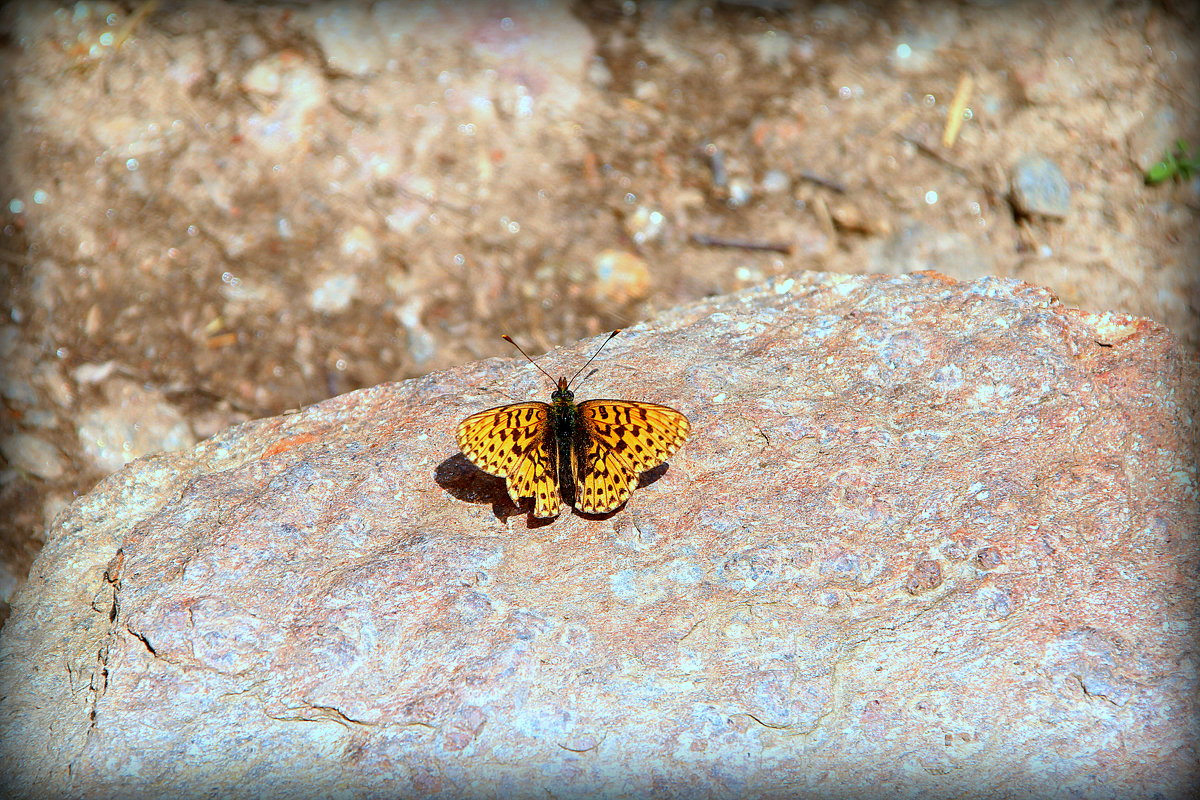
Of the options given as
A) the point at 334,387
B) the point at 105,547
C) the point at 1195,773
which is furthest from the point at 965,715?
the point at 334,387

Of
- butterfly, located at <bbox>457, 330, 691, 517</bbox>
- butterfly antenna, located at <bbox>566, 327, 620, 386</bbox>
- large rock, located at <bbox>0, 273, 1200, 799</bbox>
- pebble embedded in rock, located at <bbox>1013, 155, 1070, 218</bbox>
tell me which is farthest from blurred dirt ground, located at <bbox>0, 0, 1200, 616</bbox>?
butterfly, located at <bbox>457, 330, 691, 517</bbox>

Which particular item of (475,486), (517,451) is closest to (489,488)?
(475,486)

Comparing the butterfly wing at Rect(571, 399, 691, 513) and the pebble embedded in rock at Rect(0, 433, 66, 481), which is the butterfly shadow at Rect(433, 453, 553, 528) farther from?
the pebble embedded in rock at Rect(0, 433, 66, 481)

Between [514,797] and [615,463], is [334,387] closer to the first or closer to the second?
[615,463]

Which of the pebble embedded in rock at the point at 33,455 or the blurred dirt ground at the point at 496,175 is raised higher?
the blurred dirt ground at the point at 496,175

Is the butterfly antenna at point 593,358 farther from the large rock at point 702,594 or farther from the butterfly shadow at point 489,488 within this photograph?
the butterfly shadow at point 489,488

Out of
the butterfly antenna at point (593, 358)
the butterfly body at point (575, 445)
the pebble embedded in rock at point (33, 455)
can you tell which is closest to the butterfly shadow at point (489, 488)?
the butterfly body at point (575, 445)
